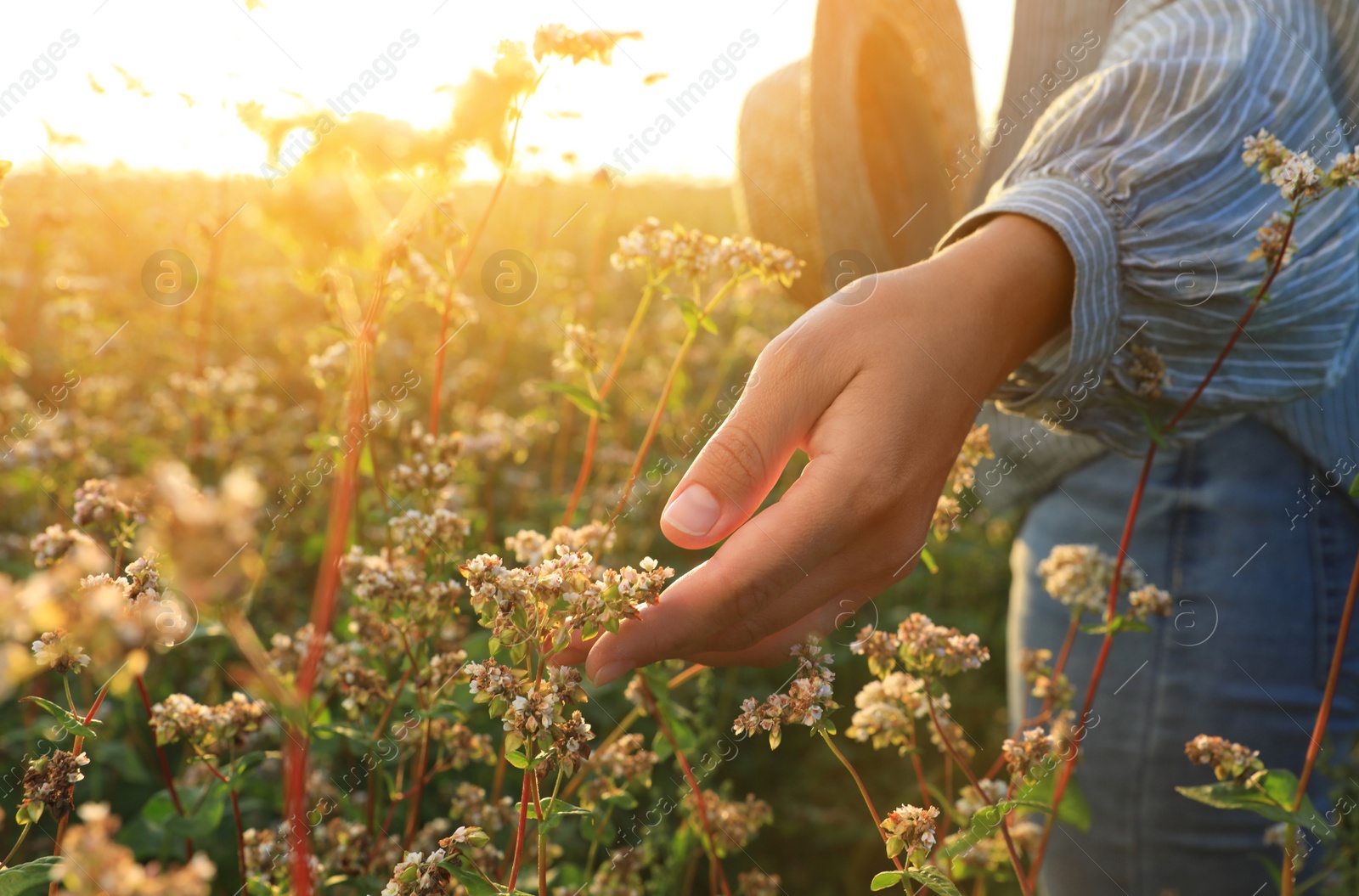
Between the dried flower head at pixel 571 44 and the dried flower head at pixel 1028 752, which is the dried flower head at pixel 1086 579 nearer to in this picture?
the dried flower head at pixel 1028 752

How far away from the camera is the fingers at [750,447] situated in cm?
125

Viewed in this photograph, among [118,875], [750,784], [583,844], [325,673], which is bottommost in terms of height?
[750,784]

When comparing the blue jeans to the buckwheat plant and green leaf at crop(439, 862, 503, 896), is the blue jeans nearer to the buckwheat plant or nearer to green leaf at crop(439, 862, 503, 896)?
the buckwheat plant

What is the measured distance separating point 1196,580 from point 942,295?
64.3 inches

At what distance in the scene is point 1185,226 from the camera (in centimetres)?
164

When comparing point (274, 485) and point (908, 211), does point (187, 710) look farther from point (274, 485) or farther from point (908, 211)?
point (908, 211)

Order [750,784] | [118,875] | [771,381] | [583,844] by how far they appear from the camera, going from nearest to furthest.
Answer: [118,875] → [771,381] → [583,844] → [750,784]

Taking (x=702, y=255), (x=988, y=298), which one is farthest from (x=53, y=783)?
(x=988, y=298)

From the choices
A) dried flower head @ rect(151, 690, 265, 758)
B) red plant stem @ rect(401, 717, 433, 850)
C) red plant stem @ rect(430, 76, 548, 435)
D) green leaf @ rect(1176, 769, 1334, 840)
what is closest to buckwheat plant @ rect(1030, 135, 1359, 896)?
green leaf @ rect(1176, 769, 1334, 840)

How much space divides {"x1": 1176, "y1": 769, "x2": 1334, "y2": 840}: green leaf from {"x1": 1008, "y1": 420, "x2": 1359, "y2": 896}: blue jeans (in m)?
0.97

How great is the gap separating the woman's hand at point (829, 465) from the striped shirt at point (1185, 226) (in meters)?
0.32

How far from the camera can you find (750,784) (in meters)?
3.09

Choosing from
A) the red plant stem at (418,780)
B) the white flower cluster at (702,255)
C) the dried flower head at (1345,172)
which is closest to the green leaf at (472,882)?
the red plant stem at (418,780)

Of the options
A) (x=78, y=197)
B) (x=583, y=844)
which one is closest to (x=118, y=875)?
(x=583, y=844)
